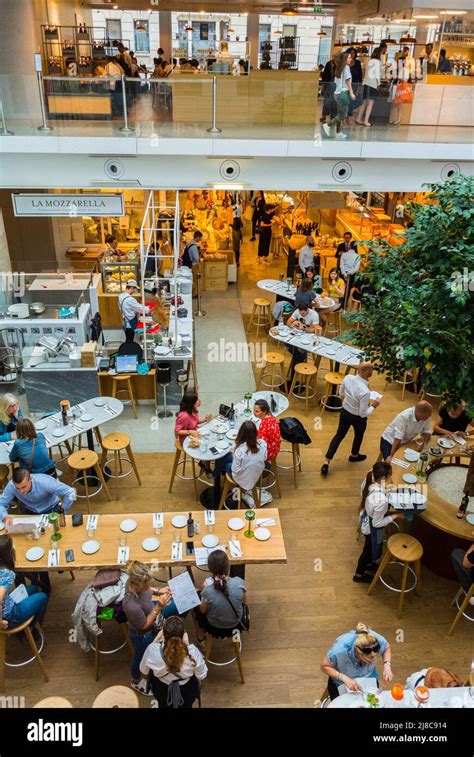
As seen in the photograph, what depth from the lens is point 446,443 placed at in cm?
Answer: 694

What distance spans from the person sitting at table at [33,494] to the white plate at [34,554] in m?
0.41

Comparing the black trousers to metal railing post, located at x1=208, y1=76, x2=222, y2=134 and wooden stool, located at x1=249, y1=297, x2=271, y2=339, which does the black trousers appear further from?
metal railing post, located at x1=208, y1=76, x2=222, y2=134

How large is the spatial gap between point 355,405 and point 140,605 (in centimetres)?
370

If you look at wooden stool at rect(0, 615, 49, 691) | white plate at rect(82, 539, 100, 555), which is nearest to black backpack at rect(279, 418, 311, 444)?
white plate at rect(82, 539, 100, 555)

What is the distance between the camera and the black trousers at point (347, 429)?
7.41 metres

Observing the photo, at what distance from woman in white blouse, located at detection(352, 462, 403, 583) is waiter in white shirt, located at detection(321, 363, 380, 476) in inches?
44.7

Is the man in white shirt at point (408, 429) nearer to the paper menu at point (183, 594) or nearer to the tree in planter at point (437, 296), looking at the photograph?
the tree in planter at point (437, 296)

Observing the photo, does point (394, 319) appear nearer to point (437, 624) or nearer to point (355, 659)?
point (355, 659)

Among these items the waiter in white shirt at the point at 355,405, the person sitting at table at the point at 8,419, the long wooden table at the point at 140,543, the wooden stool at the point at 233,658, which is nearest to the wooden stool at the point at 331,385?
the waiter in white shirt at the point at 355,405

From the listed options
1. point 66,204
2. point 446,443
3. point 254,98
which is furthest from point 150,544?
point 254,98

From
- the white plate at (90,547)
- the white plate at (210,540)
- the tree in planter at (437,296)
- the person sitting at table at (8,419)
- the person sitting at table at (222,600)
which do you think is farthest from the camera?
the person sitting at table at (8,419)

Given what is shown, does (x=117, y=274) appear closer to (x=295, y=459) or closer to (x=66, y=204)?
(x=66, y=204)

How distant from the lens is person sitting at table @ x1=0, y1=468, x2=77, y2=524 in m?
5.61
